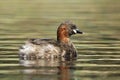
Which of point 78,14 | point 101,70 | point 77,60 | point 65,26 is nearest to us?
point 101,70

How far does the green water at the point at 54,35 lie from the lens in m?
16.8

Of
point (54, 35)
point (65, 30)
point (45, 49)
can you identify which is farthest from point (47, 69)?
point (54, 35)

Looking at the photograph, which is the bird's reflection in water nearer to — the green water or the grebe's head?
the green water

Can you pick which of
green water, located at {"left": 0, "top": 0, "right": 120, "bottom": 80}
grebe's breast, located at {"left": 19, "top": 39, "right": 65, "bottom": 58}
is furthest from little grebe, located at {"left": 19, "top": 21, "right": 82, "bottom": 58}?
green water, located at {"left": 0, "top": 0, "right": 120, "bottom": 80}

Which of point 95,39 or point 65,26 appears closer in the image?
point 65,26

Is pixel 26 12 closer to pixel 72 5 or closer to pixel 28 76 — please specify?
pixel 72 5

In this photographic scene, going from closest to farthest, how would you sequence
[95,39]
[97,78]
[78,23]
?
[97,78], [95,39], [78,23]

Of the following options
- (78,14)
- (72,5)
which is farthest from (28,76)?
(72,5)

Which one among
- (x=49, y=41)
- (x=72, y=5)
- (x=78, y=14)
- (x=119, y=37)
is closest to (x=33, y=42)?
(x=49, y=41)

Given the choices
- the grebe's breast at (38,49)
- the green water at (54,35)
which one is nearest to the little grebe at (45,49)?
the grebe's breast at (38,49)

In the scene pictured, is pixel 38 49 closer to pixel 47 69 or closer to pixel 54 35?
pixel 47 69

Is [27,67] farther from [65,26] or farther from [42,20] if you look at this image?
[42,20]

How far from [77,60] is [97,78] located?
3408mm

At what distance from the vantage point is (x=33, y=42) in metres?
19.6
